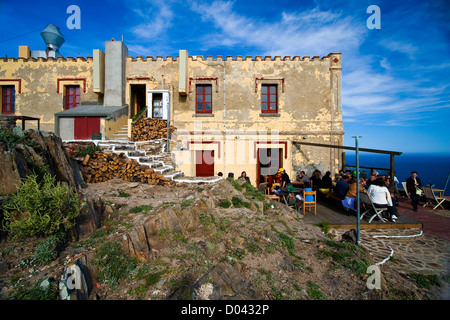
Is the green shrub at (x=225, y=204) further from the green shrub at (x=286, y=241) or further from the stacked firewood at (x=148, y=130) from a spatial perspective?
the stacked firewood at (x=148, y=130)

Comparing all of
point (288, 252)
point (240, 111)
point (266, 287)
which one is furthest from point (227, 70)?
point (266, 287)

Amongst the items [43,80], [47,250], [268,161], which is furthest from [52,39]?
[47,250]

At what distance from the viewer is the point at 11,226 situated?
3.30 m

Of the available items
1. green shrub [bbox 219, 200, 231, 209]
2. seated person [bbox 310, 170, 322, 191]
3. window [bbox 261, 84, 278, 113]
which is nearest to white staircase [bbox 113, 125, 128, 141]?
green shrub [bbox 219, 200, 231, 209]

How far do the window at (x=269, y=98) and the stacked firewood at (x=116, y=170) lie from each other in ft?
26.7

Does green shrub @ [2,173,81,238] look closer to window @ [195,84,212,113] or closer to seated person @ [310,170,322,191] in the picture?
seated person @ [310,170,322,191]

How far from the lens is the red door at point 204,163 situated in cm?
1347

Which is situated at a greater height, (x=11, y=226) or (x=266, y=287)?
(x=11, y=226)

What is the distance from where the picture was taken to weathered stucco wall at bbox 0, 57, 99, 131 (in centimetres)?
1333

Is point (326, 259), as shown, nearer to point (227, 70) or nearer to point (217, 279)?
point (217, 279)

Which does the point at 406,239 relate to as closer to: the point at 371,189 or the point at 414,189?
the point at 371,189

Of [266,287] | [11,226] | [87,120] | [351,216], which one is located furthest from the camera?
[87,120]

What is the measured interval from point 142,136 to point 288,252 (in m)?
9.60

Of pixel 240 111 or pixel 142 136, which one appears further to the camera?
pixel 240 111
